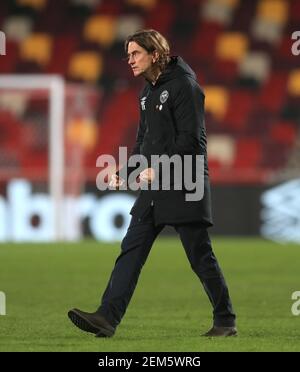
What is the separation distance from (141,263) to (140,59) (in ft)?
3.97

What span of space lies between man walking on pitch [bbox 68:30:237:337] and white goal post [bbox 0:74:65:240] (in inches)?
440

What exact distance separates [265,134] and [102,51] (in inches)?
173

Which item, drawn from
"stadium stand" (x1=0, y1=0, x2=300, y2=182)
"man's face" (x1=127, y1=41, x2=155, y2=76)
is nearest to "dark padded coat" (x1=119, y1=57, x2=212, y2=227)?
"man's face" (x1=127, y1=41, x2=155, y2=76)

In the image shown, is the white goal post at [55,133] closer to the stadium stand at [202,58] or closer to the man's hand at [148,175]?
the stadium stand at [202,58]

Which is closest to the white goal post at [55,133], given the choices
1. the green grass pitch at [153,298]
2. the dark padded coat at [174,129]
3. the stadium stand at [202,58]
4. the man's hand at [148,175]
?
the green grass pitch at [153,298]

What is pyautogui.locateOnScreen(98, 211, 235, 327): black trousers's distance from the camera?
6.54 m

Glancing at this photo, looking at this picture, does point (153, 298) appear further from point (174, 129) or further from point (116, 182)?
point (174, 129)

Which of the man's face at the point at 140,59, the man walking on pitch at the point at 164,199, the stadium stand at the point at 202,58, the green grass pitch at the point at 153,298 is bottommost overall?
the green grass pitch at the point at 153,298

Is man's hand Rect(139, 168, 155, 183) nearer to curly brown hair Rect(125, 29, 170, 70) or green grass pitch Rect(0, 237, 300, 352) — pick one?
curly brown hair Rect(125, 29, 170, 70)

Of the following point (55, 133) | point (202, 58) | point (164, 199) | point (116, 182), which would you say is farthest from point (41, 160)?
point (164, 199)

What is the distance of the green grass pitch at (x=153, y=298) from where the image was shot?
648cm

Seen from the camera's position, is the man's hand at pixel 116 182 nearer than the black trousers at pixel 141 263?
No

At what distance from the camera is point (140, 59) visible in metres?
6.48

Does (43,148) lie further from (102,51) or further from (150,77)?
(150,77)
